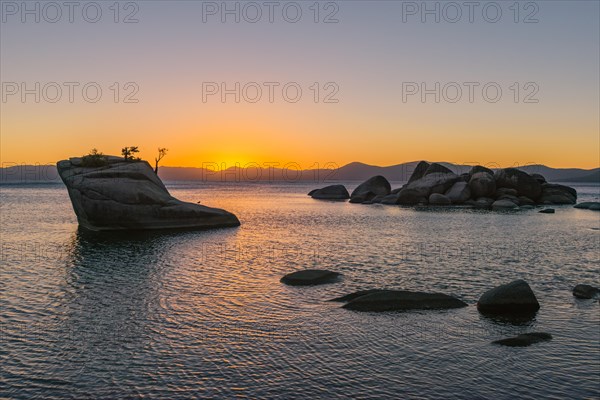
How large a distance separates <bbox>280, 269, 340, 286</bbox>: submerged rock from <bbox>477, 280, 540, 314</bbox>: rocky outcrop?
731 centimetres

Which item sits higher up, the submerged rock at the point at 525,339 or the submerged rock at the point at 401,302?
the submerged rock at the point at 401,302

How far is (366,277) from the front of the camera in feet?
81.0

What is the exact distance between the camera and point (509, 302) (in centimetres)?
1864

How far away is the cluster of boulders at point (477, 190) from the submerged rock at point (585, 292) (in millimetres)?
64413

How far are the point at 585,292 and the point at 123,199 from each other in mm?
35343

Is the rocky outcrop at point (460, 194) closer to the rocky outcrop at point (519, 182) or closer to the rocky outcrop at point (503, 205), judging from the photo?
the rocky outcrop at point (503, 205)

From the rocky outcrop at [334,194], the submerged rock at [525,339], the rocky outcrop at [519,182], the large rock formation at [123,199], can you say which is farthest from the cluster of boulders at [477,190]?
the submerged rock at [525,339]

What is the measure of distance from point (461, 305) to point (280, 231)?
30640 millimetres

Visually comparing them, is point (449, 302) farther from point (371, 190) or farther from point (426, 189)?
point (371, 190)

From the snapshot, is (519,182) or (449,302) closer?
(449,302)

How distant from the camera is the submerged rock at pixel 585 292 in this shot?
67.6 ft

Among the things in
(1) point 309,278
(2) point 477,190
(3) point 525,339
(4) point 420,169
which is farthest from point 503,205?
(3) point 525,339

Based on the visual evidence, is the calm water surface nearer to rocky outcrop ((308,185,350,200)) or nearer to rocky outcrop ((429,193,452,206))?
rocky outcrop ((429,193,452,206))

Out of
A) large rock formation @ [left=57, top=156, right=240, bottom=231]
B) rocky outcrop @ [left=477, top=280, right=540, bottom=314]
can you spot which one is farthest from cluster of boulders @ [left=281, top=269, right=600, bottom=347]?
large rock formation @ [left=57, top=156, right=240, bottom=231]
